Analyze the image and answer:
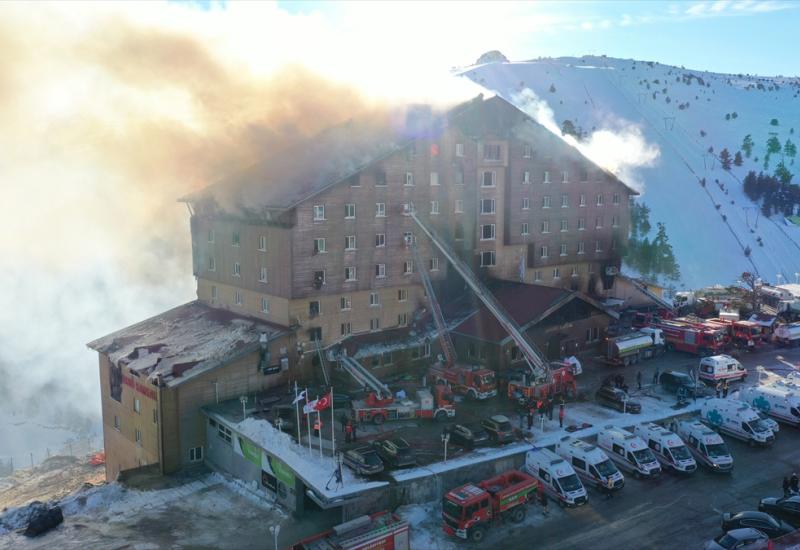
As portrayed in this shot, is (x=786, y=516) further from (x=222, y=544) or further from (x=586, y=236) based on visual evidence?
(x=586, y=236)

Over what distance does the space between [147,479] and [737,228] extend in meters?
87.8

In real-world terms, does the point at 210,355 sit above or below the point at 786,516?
above

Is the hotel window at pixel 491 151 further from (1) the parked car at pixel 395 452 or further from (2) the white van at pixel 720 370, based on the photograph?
(1) the parked car at pixel 395 452

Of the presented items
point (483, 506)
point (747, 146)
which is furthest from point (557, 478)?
point (747, 146)

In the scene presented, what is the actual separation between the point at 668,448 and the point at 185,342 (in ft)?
78.7

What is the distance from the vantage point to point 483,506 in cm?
2275

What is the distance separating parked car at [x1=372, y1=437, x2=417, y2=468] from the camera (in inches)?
1020

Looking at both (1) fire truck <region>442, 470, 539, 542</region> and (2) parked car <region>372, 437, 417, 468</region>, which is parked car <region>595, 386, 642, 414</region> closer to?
(1) fire truck <region>442, 470, 539, 542</region>

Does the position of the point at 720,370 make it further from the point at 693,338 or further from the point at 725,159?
the point at 725,159

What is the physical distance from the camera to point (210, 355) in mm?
33312

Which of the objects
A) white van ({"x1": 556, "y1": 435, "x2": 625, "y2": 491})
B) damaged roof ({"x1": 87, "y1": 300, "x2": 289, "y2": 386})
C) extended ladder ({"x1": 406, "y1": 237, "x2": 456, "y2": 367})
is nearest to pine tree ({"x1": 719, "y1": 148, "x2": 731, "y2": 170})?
extended ladder ({"x1": 406, "y1": 237, "x2": 456, "y2": 367})

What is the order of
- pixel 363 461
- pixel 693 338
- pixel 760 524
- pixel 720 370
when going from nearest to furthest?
pixel 760 524, pixel 363 461, pixel 720 370, pixel 693 338

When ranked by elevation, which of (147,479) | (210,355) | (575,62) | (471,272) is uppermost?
(575,62)

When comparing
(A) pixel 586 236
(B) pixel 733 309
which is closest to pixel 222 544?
(A) pixel 586 236
